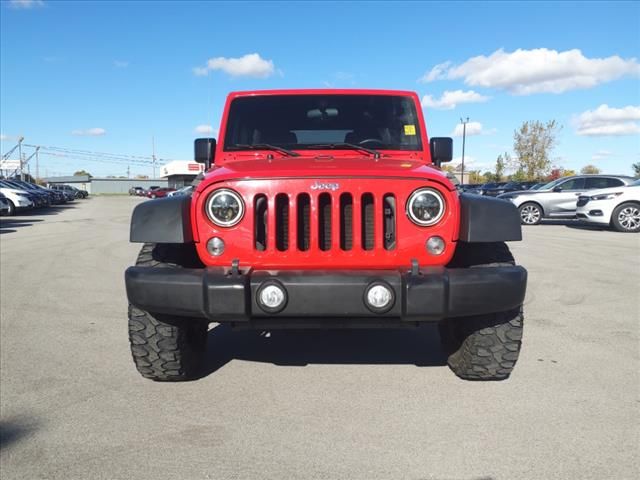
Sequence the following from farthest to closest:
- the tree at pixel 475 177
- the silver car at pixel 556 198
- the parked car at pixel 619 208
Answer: the tree at pixel 475 177 < the silver car at pixel 556 198 < the parked car at pixel 619 208

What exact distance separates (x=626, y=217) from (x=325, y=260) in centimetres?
1274

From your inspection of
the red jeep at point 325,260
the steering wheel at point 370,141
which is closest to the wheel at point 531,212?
the steering wheel at point 370,141

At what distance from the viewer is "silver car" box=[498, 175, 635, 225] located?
15241 mm

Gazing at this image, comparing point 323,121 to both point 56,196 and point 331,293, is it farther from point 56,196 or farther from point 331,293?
point 56,196

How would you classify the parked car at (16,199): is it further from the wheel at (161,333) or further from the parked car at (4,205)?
the wheel at (161,333)

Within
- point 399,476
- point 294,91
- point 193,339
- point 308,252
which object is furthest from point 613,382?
point 294,91

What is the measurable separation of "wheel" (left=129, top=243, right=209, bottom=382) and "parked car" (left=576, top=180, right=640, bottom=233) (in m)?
12.8

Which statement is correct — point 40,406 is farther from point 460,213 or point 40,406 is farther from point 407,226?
point 460,213

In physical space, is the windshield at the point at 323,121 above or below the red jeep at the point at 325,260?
above

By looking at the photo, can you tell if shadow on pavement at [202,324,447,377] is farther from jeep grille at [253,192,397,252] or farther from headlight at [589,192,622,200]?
headlight at [589,192,622,200]

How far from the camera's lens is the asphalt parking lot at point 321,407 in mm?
2453

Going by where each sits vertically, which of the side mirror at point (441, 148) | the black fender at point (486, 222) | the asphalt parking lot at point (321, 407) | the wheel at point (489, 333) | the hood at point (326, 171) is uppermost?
the side mirror at point (441, 148)

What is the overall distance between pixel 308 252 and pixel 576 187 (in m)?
14.7

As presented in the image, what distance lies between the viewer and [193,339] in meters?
3.47
